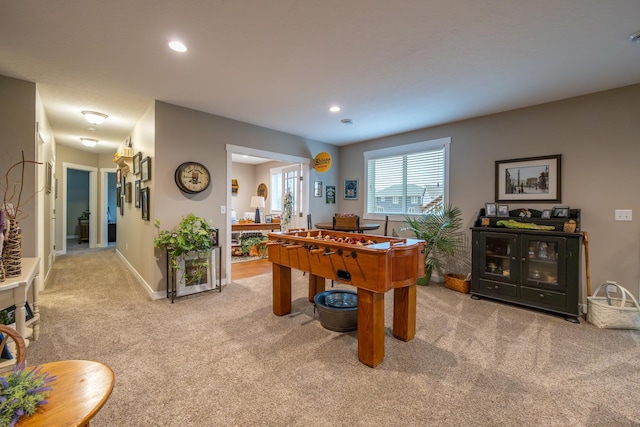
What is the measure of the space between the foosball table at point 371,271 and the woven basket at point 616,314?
1974mm

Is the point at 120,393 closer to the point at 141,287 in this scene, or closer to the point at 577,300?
the point at 141,287

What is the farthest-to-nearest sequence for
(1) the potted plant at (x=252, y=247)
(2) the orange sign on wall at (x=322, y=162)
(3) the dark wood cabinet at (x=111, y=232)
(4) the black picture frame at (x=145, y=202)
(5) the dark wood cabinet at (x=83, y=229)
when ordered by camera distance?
1. (3) the dark wood cabinet at (x=111, y=232)
2. (5) the dark wood cabinet at (x=83, y=229)
3. (1) the potted plant at (x=252, y=247)
4. (2) the orange sign on wall at (x=322, y=162)
5. (4) the black picture frame at (x=145, y=202)

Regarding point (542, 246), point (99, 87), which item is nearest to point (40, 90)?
point (99, 87)

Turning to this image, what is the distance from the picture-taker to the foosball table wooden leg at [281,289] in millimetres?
3078

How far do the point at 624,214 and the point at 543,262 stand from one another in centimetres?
93

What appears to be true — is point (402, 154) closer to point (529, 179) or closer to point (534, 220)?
point (529, 179)

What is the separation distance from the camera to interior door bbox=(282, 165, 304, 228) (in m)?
5.73

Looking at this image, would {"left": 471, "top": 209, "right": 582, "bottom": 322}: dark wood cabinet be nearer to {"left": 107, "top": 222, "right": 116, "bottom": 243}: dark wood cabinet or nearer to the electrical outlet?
the electrical outlet

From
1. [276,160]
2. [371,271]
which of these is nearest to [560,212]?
[371,271]

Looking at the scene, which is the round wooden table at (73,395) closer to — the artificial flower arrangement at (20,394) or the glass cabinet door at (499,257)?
the artificial flower arrangement at (20,394)

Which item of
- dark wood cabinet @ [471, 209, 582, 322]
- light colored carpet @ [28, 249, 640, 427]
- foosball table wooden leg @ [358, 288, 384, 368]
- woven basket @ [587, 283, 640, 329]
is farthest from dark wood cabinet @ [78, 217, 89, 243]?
woven basket @ [587, 283, 640, 329]

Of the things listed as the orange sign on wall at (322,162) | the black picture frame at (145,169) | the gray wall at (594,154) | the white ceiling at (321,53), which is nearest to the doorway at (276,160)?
the orange sign on wall at (322,162)

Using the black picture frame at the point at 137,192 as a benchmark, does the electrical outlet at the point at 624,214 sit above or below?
below

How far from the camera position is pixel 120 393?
184cm
